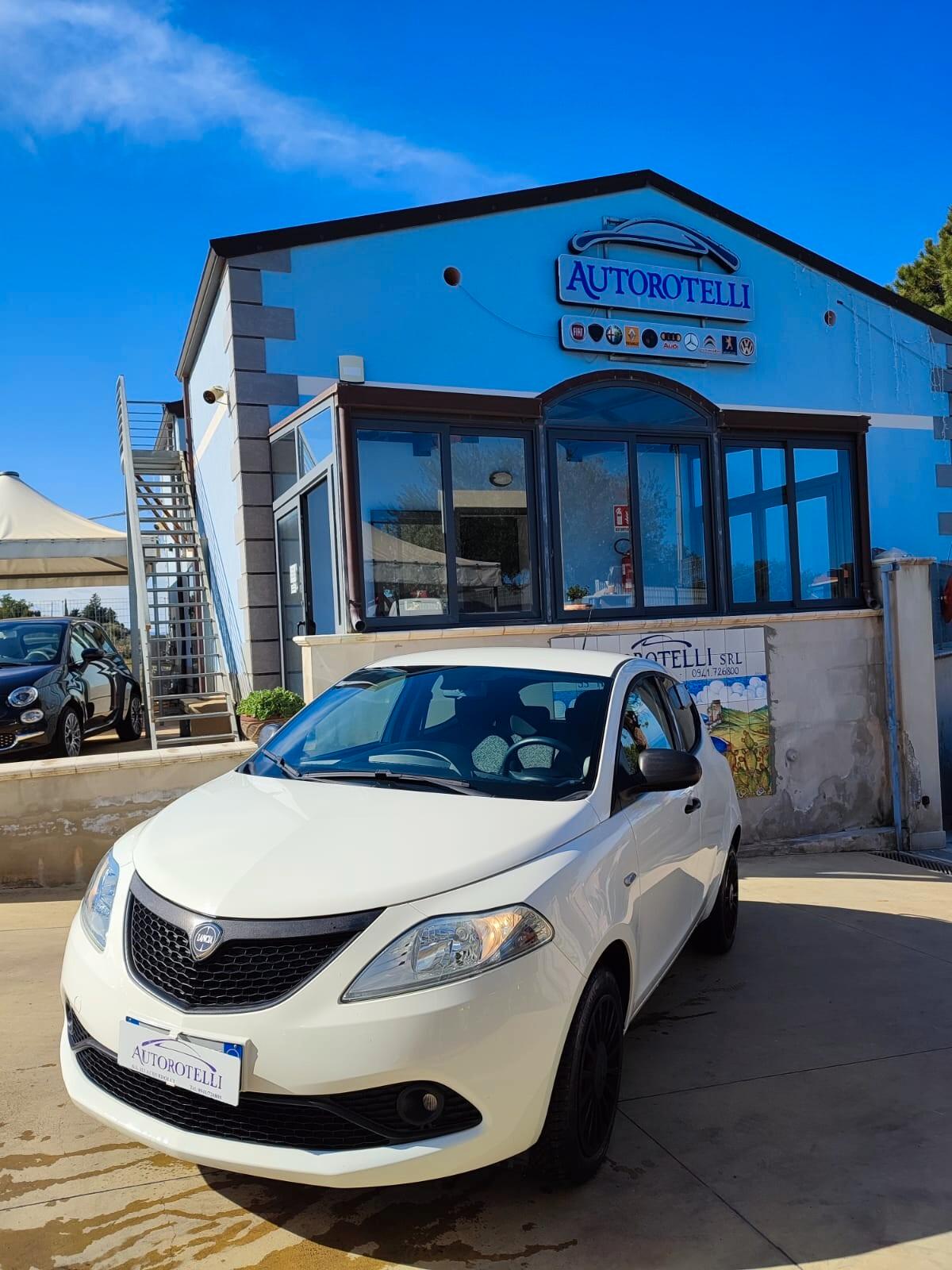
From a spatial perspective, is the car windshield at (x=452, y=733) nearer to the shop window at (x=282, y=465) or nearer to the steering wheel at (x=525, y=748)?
the steering wheel at (x=525, y=748)

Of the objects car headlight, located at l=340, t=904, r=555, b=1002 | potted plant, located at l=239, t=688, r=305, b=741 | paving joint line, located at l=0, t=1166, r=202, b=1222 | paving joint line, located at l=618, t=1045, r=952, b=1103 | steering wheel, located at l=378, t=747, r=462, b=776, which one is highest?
steering wheel, located at l=378, t=747, r=462, b=776

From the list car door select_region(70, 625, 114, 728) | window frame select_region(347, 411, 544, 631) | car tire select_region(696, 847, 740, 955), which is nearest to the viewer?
car tire select_region(696, 847, 740, 955)

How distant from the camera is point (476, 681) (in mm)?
4328

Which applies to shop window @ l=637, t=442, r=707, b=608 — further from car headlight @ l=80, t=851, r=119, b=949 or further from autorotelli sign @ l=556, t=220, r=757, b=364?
car headlight @ l=80, t=851, r=119, b=949

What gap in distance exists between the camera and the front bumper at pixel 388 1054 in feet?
8.25

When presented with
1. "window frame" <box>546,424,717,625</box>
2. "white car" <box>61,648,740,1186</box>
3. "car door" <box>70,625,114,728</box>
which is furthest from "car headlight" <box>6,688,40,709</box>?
"white car" <box>61,648,740,1186</box>

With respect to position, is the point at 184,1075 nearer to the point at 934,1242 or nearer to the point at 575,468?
the point at 934,1242

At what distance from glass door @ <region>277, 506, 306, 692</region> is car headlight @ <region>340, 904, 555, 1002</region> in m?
7.08

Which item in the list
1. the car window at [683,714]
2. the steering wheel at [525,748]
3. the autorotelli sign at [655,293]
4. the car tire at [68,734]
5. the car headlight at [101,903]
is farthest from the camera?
the autorotelli sign at [655,293]

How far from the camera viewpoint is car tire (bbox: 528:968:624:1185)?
2.85 meters

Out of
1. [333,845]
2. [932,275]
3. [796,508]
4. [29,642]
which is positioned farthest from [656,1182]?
[932,275]

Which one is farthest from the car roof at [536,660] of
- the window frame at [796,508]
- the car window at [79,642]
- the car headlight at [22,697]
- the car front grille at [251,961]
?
the car window at [79,642]

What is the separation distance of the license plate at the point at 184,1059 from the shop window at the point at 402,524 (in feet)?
19.9

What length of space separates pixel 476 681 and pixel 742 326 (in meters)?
9.63
